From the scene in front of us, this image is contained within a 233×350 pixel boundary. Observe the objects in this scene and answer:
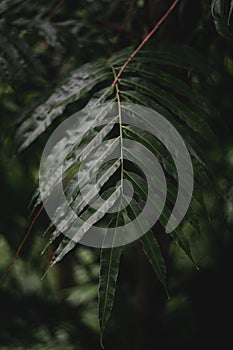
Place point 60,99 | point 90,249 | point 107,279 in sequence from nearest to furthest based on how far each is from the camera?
1. point 107,279
2. point 60,99
3. point 90,249

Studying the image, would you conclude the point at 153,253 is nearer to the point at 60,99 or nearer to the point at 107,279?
the point at 107,279

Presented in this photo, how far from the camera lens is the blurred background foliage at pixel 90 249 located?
88 centimetres

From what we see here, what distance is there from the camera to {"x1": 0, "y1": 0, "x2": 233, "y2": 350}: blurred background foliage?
34.5 inches

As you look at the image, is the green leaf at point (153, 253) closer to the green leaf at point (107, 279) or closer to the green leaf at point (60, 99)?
the green leaf at point (107, 279)

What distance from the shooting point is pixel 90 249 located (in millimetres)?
1249

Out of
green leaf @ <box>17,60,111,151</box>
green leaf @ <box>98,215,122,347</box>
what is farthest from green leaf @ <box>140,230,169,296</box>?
green leaf @ <box>17,60,111,151</box>

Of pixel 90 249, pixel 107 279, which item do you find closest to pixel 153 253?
pixel 107 279

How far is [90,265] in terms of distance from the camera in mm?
1315

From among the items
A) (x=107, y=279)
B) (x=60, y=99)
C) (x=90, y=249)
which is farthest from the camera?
(x=90, y=249)

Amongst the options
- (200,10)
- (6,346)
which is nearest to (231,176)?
(200,10)

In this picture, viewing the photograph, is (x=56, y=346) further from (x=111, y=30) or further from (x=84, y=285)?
(x=111, y=30)

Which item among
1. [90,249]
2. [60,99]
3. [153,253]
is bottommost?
[90,249]

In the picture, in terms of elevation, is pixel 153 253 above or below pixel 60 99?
below

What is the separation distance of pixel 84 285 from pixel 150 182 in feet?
2.60
